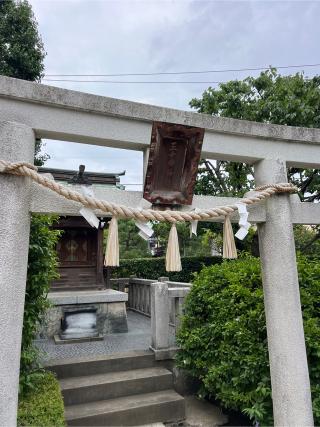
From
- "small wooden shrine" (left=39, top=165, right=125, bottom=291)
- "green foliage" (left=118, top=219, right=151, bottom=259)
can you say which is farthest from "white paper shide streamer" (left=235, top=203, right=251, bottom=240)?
"green foliage" (left=118, top=219, right=151, bottom=259)

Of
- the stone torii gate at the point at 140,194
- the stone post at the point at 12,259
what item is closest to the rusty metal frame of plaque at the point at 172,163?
the stone torii gate at the point at 140,194

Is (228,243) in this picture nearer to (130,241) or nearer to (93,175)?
(93,175)

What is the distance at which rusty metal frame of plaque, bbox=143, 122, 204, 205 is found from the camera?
267cm

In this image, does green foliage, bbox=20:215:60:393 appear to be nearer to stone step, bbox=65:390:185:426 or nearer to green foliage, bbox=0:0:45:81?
stone step, bbox=65:390:185:426

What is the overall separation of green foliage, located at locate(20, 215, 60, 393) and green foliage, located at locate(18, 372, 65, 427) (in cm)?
18

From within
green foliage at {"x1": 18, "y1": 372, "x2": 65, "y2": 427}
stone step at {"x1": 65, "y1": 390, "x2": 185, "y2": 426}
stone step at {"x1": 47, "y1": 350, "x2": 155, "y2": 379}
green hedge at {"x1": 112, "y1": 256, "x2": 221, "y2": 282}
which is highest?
green hedge at {"x1": 112, "y1": 256, "x2": 221, "y2": 282}

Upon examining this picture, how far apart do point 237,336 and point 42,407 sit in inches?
91.9

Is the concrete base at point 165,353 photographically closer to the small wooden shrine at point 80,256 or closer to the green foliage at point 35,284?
the green foliage at point 35,284

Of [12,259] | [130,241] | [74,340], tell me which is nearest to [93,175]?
[74,340]

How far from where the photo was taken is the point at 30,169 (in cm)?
224

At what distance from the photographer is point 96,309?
7.80 metres

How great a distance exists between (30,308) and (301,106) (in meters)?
11.0

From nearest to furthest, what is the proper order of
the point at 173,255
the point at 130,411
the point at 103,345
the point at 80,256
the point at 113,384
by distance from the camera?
the point at 173,255, the point at 130,411, the point at 113,384, the point at 103,345, the point at 80,256

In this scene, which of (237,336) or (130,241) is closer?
(237,336)
